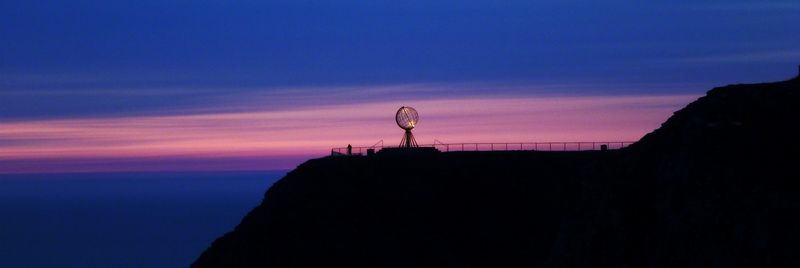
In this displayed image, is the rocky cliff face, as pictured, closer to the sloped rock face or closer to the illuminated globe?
the sloped rock face

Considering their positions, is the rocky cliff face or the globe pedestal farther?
the globe pedestal

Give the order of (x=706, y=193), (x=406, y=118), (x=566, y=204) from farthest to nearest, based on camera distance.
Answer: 1. (x=406, y=118)
2. (x=566, y=204)
3. (x=706, y=193)

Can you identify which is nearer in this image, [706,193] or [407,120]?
[706,193]

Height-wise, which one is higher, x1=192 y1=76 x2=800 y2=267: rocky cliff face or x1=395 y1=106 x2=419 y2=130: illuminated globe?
x1=395 y1=106 x2=419 y2=130: illuminated globe

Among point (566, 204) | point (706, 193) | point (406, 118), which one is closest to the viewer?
point (706, 193)

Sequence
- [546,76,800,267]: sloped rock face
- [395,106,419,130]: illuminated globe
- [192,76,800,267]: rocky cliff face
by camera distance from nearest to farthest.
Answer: [546,76,800,267]: sloped rock face → [192,76,800,267]: rocky cliff face → [395,106,419,130]: illuminated globe

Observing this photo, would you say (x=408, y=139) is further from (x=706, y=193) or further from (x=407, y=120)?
(x=706, y=193)

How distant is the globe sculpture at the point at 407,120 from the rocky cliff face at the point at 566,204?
4094 millimetres

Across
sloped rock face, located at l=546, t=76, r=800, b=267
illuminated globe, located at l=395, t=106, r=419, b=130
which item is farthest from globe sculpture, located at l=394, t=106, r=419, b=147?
sloped rock face, located at l=546, t=76, r=800, b=267

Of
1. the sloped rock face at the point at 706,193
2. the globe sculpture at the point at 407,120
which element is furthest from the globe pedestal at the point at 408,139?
the sloped rock face at the point at 706,193

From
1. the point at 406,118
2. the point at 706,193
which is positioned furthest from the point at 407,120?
the point at 706,193

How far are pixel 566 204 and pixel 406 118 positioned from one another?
15.5 metres

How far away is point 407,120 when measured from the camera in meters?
70.8

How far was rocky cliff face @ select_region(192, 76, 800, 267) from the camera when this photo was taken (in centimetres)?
2502
